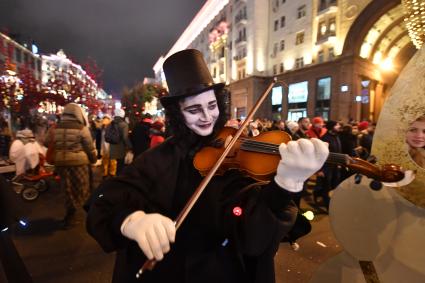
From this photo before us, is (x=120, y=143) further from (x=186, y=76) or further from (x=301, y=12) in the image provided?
(x=301, y=12)

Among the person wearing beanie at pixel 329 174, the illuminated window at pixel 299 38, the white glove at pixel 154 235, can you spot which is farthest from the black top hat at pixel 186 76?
the illuminated window at pixel 299 38

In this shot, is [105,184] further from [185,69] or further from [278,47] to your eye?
[278,47]

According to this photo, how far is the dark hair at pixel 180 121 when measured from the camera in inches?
62.5

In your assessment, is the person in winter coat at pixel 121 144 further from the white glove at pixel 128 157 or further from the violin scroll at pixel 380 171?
the violin scroll at pixel 380 171

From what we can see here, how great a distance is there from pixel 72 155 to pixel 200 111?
3.52 meters

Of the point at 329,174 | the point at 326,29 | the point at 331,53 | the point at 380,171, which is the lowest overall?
the point at 329,174

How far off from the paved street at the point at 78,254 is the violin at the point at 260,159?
181cm

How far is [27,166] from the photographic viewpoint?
5.67 m

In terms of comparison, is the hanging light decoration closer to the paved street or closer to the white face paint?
the white face paint

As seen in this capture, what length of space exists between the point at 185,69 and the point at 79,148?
136 inches

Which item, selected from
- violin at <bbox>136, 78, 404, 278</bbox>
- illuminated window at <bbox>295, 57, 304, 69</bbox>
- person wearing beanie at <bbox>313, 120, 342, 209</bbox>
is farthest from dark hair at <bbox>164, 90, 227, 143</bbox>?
illuminated window at <bbox>295, 57, 304, 69</bbox>

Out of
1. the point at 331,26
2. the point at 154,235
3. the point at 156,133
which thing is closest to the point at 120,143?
the point at 156,133

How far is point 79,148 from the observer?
4312mm

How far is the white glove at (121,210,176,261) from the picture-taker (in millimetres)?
931
